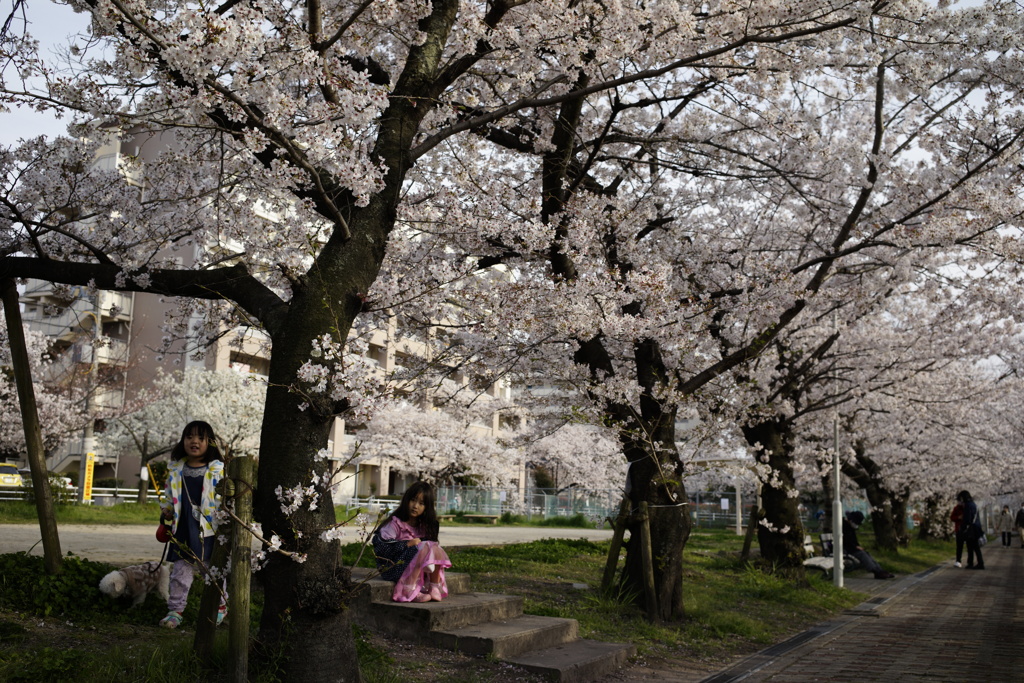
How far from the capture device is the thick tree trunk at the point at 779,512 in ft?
Answer: 44.9

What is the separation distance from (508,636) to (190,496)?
2.58 meters

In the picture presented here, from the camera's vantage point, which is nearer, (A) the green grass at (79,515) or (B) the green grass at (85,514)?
(A) the green grass at (79,515)

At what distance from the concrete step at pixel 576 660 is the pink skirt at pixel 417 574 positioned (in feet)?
3.44

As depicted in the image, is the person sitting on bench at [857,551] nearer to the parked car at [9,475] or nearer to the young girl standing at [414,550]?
the young girl standing at [414,550]

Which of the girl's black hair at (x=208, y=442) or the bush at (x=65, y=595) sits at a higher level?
the girl's black hair at (x=208, y=442)

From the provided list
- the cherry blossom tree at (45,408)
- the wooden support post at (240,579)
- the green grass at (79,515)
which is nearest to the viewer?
the wooden support post at (240,579)

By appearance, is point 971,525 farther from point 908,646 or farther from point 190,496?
point 190,496

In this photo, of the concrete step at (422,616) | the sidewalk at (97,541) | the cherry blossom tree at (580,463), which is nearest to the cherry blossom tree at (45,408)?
the sidewalk at (97,541)

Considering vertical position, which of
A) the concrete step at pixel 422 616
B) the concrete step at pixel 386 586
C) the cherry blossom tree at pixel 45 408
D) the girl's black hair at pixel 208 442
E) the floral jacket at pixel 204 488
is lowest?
the concrete step at pixel 422 616

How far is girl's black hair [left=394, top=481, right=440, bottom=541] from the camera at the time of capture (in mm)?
6824

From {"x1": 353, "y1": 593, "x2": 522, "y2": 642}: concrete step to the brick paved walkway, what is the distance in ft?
6.43

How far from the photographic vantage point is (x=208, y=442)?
219 inches

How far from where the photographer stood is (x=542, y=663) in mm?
5641

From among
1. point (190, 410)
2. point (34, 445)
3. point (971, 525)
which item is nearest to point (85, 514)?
point (34, 445)
